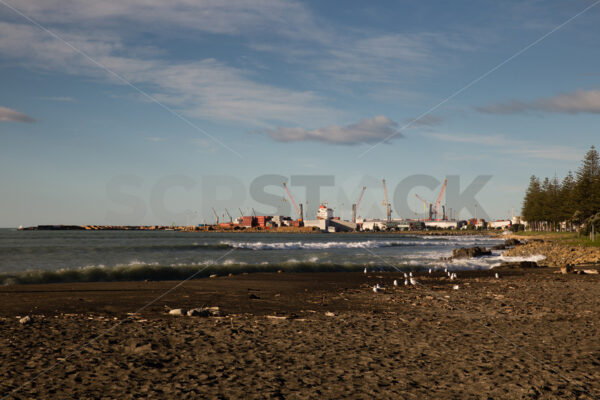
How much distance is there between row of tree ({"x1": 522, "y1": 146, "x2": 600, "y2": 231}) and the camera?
83.9 m

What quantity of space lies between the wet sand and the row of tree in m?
61.4

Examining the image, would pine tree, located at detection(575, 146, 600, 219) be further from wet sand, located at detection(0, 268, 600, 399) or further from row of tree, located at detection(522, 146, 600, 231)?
wet sand, located at detection(0, 268, 600, 399)

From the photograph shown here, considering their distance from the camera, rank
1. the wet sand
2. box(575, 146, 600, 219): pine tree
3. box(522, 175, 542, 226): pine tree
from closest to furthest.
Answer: the wet sand
box(575, 146, 600, 219): pine tree
box(522, 175, 542, 226): pine tree

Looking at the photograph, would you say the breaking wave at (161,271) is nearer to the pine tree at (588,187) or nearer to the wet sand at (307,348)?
the wet sand at (307,348)

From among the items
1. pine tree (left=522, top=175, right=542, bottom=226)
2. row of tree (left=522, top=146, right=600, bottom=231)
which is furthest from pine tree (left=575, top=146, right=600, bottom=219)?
pine tree (left=522, top=175, right=542, bottom=226)

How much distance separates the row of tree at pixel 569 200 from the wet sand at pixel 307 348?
61367 millimetres

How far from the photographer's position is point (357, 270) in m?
38.5

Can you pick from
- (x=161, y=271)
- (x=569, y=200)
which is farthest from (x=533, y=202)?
(x=161, y=271)

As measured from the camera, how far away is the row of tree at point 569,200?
275ft

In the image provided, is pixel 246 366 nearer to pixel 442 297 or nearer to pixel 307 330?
pixel 307 330

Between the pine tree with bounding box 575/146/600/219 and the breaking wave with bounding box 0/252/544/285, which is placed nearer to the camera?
the breaking wave with bounding box 0/252/544/285

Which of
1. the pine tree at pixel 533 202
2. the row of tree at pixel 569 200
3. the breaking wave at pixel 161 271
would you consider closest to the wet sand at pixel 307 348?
the breaking wave at pixel 161 271

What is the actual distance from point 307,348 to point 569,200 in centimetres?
10759

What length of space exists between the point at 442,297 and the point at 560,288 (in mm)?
6705
